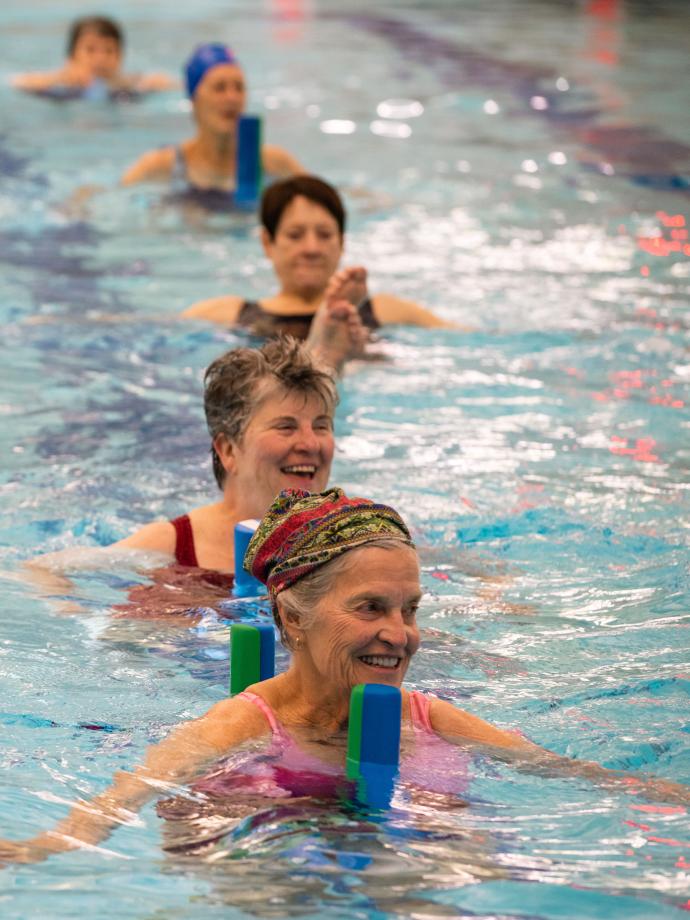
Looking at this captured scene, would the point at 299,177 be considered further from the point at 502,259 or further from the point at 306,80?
the point at 306,80

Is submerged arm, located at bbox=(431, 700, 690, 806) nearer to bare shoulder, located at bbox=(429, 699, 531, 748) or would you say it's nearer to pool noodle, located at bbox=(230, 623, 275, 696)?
bare shoulder, located at bbox=(429, 699, 531, 748)

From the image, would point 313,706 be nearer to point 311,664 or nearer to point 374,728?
point 311,664

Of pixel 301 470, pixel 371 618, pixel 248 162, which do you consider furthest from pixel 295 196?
pixel 371 618

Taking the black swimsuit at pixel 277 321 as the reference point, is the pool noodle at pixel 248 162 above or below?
above

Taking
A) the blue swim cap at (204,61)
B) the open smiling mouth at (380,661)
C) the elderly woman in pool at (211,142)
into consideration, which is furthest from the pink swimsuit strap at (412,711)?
the blue swim cap at (204,61)

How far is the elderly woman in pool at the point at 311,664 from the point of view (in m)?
3.53

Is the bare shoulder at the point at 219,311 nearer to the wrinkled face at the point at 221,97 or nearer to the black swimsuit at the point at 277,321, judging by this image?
the black swimsuit at the point at 277,321

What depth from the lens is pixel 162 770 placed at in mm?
3551

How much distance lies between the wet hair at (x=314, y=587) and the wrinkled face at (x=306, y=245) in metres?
4.28

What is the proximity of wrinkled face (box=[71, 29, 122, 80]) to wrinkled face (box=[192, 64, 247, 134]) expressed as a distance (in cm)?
395

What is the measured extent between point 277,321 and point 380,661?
4.52m

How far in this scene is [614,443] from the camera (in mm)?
6812

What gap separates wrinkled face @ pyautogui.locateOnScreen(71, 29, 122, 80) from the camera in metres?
14.4

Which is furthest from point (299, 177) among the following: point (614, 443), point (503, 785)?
point (503, 785)
